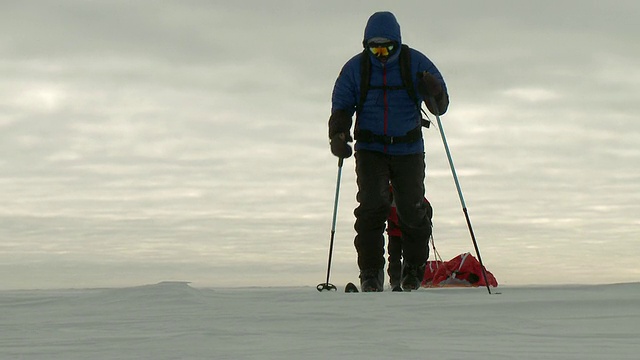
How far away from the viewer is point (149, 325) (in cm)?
353

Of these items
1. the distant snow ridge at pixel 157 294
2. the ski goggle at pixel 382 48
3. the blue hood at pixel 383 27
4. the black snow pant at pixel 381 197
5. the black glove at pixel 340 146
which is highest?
the blue hood at pixel 383 27

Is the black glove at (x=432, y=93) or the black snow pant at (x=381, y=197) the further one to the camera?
the black snow pant at (x=381, y=197)

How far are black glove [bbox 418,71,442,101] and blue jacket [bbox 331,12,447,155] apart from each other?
0.14 meters

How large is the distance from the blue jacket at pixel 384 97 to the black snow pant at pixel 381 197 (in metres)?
0.10

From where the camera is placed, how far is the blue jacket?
23.0 ft

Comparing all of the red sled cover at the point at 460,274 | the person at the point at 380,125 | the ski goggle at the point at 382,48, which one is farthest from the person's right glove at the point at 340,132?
the red sled cover at the point at 460,274

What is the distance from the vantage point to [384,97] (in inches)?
277

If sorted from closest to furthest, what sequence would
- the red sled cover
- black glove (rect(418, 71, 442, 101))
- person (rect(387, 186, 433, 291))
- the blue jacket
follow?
black glove (rect(418, 71, 442, 101)) → the blue jacket → person (rect(387, 186, 433, 291)) → the red sled cover

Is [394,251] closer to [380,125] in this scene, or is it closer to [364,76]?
[380,125]

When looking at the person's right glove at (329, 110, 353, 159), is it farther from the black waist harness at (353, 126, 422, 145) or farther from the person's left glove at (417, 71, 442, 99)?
the person's left glove at (417, 71, 442, 99)

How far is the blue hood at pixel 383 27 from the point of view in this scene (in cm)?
690

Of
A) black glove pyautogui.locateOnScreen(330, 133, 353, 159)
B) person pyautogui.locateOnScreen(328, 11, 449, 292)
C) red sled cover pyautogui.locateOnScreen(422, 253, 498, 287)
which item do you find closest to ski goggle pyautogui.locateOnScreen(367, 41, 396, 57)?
person pyautogui.locateOnScreen(328, 11, 449, 292)

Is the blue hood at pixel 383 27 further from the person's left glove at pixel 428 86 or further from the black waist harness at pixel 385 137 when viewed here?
the black waist harness at pixel 385 137

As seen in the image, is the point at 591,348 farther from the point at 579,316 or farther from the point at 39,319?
the point at 39,319
